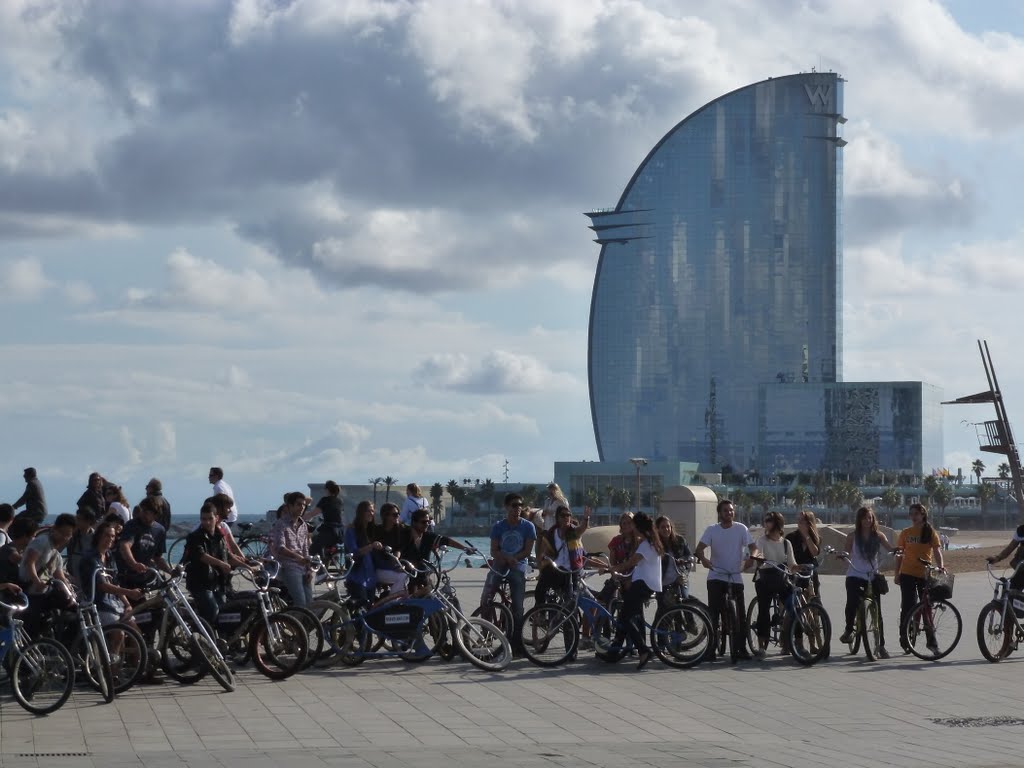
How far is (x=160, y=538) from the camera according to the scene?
15.6 meters

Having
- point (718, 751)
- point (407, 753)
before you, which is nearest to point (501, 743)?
point (407, 753)

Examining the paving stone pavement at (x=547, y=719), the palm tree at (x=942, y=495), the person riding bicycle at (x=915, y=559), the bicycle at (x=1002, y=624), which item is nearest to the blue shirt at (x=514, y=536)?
the paving stone pavement at (x=547, y=719)

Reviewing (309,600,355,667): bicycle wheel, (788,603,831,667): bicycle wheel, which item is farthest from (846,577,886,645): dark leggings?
(309,600,355,667): bicycle wheel

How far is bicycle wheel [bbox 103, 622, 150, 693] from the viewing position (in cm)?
1345

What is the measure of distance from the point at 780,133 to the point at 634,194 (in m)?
20.1

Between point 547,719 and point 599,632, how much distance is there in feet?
12.9

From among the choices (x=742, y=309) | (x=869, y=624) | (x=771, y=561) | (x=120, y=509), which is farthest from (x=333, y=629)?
(x=742, y=309)

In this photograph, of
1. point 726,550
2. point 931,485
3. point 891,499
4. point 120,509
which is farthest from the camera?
point 931,485

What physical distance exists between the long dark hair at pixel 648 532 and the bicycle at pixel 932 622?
3.09m

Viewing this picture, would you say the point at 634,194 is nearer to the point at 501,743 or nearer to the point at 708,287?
the point at 708,287

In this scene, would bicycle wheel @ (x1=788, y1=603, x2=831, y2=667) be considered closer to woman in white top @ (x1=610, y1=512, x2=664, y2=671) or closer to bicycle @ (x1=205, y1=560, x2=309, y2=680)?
woman in white top @ (x1=610, y1=512, x2=664, y2=671)

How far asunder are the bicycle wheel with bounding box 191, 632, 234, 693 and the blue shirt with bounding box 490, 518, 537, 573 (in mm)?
3513

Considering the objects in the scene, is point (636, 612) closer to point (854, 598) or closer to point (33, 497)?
point (854, 598)

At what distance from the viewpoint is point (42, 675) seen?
12469 mm
